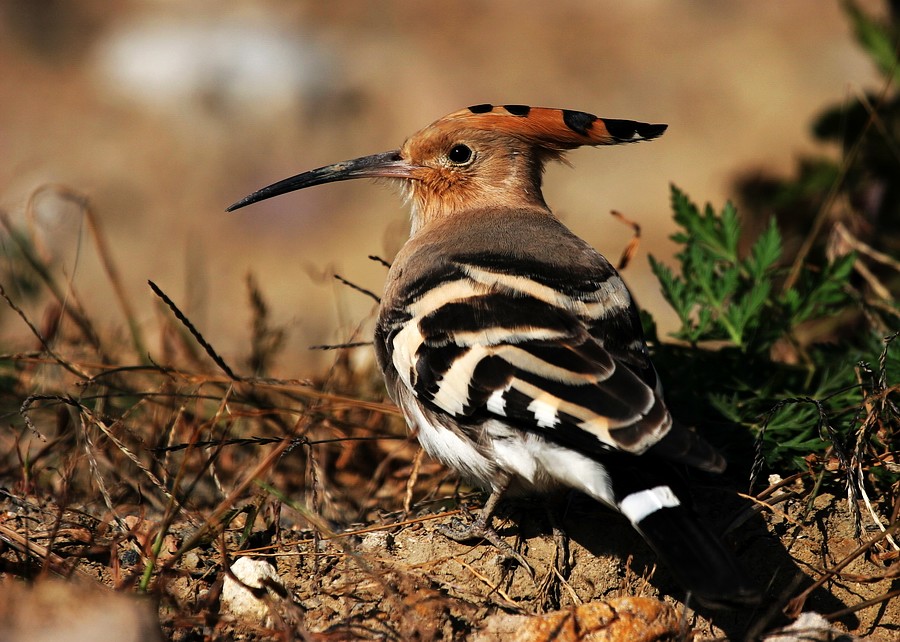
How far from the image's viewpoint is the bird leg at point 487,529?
7.25 ft

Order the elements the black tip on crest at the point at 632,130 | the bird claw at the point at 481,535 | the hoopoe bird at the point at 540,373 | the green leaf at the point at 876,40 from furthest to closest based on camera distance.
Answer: the green leaf at the point at 876,40
the black tip on crest at the point at 632,130
the bird claw at the point at 481,535
the hoopoe bird at the point at 540,373

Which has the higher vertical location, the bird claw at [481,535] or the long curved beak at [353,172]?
the long curved beak at [353,172]

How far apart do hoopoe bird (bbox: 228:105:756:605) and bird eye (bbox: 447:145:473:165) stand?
0.59ft

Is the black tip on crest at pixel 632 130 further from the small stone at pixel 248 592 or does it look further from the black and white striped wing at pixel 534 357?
the small stone at pixel 248 592

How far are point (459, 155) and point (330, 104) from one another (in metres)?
3.67

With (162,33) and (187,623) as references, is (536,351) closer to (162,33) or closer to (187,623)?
(187,623)

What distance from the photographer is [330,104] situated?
651 centimetres

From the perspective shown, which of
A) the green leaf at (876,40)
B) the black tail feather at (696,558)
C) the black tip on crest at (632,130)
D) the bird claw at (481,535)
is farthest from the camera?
the green leaf at (876,40)

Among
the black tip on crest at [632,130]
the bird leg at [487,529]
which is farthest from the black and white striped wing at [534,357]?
the black tip on crest at [632,130]

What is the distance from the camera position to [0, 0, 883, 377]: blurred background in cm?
548

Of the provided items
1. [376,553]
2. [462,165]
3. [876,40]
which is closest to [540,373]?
[376,553]

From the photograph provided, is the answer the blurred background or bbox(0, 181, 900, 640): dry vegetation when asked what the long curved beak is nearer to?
bbox(0, 181, 900, 640): dry vegetation

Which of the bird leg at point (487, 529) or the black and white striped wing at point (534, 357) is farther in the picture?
the bird leg at point (487, 529)

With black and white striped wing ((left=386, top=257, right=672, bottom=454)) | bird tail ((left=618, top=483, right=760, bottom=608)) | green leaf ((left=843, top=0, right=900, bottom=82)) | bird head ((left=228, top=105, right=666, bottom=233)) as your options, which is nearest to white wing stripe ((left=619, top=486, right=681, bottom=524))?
bird tail ((left=618, top=483, right=760, bottom=608))
